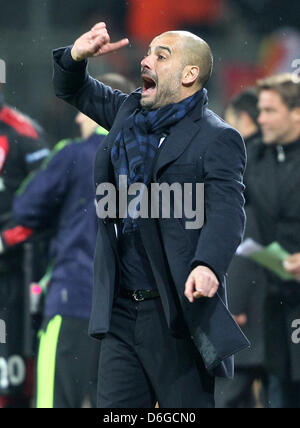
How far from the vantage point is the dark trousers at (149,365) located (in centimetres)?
482

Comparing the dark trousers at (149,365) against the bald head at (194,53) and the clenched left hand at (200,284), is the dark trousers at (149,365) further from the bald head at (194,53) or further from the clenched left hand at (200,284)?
the bald head at (194,53)

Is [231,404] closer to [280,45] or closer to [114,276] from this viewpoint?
[114,276]

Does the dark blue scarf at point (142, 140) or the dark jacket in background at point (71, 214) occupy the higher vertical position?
the dark jacket in background at point (71, 214)

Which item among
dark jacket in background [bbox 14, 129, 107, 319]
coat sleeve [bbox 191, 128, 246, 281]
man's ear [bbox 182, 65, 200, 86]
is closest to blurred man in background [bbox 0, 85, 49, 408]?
dark jacket in background [bbox 14, 129, 107, 319]

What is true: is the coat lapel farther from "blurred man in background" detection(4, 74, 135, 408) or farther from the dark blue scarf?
"blurred man in background" detection(4, 74, 135, 408)

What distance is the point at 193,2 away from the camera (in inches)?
690

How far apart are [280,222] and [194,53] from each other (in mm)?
2332

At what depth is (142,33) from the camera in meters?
16.6

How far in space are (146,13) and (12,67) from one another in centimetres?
186

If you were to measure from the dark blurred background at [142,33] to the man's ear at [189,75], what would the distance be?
1005 centimetres

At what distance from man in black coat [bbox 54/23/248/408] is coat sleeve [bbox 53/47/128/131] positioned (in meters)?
0.05

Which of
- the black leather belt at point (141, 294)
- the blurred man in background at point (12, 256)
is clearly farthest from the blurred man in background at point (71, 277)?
the black leather belt at point (141, 294)

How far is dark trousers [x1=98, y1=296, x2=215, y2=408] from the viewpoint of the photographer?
15.8 feet

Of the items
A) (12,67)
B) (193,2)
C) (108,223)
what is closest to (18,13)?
(12,67)
